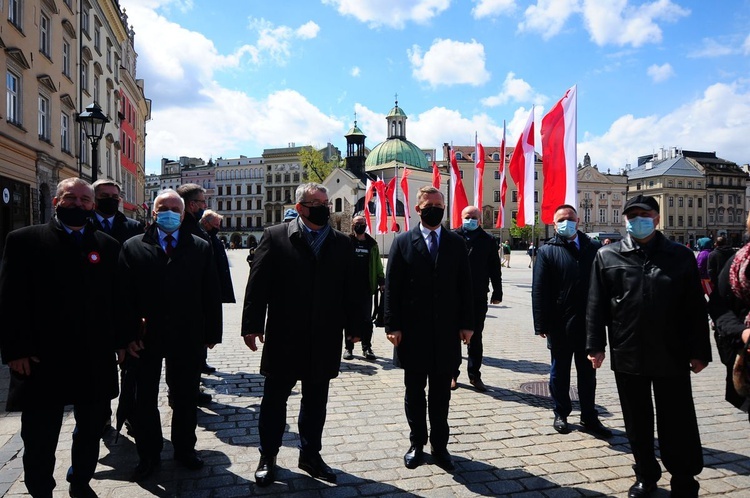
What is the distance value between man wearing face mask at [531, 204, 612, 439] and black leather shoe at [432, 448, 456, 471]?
139 cm

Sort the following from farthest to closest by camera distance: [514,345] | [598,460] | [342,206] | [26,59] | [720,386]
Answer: [342,206]
[26,59]
[514,345]
[720,386]
[598,460]

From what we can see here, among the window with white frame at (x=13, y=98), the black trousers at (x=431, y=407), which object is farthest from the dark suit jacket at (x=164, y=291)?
the window with white frame at (x=13, y=98)

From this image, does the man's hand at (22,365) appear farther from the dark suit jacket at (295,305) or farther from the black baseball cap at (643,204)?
the black baseball cap at (643,204)

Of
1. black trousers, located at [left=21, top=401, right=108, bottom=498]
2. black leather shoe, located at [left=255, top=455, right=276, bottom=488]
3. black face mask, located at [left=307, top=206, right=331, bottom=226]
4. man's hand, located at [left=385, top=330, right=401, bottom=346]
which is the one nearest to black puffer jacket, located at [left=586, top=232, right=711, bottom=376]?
man's hand, located at [left=385, top=330, right=401, bottom=346]

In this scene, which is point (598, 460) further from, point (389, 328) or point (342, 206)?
point (342, 206)

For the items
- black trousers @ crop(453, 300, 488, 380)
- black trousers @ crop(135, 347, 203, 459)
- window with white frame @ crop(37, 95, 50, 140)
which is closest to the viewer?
black trousers @ crop(135, 347, 203, 459)

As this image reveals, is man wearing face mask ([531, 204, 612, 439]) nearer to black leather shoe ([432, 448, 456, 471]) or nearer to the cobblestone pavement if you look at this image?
the cobblestone pavement

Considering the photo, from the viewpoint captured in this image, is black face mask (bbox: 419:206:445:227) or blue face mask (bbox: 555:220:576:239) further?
blue face mask (bbox: 555:220:576:239)

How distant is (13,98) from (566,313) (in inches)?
790

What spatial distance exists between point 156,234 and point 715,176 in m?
119

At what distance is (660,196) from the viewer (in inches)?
3898

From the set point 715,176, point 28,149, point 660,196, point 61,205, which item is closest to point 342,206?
point 28,149

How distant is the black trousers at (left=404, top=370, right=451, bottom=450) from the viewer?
4.48 metres

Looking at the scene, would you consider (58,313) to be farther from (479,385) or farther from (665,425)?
(479,385)
